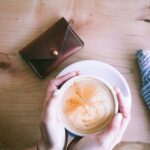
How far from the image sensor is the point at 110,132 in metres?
0.64

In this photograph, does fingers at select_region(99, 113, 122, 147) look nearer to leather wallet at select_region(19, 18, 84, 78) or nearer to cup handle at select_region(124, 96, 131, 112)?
cup handle at select_region(124, 96, 131, 112)

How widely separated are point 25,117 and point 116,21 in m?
0.28

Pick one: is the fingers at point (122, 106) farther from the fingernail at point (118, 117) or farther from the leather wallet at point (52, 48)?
the leather wallet at point (52, 48)

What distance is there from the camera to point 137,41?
0.76 m

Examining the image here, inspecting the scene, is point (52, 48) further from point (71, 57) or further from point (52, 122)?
point (52, 122)

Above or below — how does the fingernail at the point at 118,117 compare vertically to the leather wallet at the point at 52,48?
below

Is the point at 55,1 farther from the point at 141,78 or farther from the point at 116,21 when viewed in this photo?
the point at 141,78

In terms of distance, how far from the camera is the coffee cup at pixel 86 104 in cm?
68

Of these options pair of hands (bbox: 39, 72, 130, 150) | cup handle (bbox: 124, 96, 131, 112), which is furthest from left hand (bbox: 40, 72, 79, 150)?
cup handle (bbox: 124, 96, 131, 112)

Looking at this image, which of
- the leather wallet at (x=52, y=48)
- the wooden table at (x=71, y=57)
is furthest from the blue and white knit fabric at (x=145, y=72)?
the leather wallet at (x=52, y=48)

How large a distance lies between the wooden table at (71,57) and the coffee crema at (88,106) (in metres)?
0.08

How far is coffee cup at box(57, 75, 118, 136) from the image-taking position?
679 mm

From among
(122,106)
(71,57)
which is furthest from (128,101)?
(71,57)

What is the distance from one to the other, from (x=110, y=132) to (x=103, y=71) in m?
0.15
